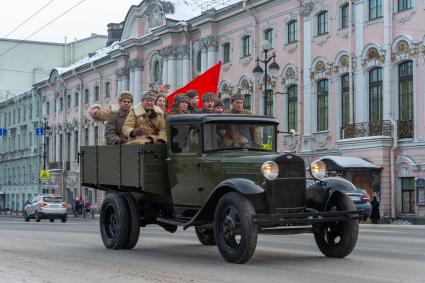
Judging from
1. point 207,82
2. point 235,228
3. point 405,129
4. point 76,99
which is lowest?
point 235,228

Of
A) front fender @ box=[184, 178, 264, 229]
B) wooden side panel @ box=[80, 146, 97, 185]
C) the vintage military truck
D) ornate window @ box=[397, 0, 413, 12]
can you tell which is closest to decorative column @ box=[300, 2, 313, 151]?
ornate window @ box=[397, 0, 413, 12]

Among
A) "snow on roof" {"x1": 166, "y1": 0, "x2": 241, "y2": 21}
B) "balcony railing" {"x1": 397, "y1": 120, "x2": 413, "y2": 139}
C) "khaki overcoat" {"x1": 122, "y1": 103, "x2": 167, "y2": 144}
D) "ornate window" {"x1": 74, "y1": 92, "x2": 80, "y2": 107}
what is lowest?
"khaki overcoat" {"x1": 122, "y1": 103, "x2": 167, "y2": 144}

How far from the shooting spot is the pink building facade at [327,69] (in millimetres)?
31078

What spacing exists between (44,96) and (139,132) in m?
59.6

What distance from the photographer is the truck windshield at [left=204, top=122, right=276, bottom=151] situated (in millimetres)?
10195

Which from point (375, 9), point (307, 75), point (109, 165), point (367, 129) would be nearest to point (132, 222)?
point (109, 165)

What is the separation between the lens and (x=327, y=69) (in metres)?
35.4

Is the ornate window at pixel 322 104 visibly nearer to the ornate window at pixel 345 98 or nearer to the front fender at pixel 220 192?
the ornate window at pixel 345 98

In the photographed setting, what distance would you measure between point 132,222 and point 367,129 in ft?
74.8

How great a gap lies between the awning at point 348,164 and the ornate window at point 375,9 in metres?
6.39

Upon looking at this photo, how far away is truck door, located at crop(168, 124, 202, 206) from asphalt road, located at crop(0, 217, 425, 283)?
2.85 feet

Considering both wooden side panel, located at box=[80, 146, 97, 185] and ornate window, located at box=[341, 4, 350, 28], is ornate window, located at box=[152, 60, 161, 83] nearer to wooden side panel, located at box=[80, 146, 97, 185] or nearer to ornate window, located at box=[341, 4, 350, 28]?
ornate window, located at box=[341, 4, 350, 28]

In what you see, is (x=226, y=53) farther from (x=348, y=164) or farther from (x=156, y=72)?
(x=348, y=164)

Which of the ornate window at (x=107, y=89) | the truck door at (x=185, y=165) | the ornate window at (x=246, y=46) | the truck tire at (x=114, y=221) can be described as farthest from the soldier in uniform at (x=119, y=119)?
the ornate window at (x=107, y=89)
